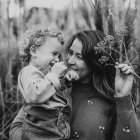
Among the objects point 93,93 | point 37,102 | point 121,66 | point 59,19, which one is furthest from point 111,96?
point 59,19

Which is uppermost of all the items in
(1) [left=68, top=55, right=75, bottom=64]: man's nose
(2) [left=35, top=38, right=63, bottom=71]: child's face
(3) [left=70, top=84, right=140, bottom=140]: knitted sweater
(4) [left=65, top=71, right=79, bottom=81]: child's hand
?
(2) [left=35, top=38, right=63, bottom=71]: child's face

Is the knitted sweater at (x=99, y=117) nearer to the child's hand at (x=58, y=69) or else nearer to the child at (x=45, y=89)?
the child at (x=45, y=89)

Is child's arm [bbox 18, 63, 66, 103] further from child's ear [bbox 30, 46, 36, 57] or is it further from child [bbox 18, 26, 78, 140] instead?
child's ear [bbox 30, 46, 36, 57]

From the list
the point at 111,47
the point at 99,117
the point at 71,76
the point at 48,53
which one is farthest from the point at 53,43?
the point at 99,117

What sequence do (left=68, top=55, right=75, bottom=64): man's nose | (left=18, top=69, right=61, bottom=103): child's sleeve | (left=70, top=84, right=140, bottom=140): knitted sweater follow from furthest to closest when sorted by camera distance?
(left=68, top=55, right=75, bottom=64): man's nose → (left=70, top=84, right=140, bottom=140): knitted sweater → (left=18, top=69, right=61, bottom=103): child's sleeve

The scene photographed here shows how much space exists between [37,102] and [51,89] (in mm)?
94

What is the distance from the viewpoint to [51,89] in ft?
6.05

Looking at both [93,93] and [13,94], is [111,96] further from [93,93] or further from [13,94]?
[13,94]

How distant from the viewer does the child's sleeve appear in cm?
181

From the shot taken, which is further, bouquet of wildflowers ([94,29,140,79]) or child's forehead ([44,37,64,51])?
child's forehead ([44,37,64,51])

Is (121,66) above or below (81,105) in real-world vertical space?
above

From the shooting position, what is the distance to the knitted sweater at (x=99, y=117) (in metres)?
1.97

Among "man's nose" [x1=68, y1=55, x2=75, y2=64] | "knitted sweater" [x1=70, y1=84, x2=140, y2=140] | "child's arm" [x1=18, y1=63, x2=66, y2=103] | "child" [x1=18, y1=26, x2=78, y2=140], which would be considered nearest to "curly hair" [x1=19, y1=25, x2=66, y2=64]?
"child" [x1=18, y1=26, x2=78, y2=140]

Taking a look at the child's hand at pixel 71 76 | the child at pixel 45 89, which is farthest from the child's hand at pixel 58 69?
the child's hand at pixel 71 76
